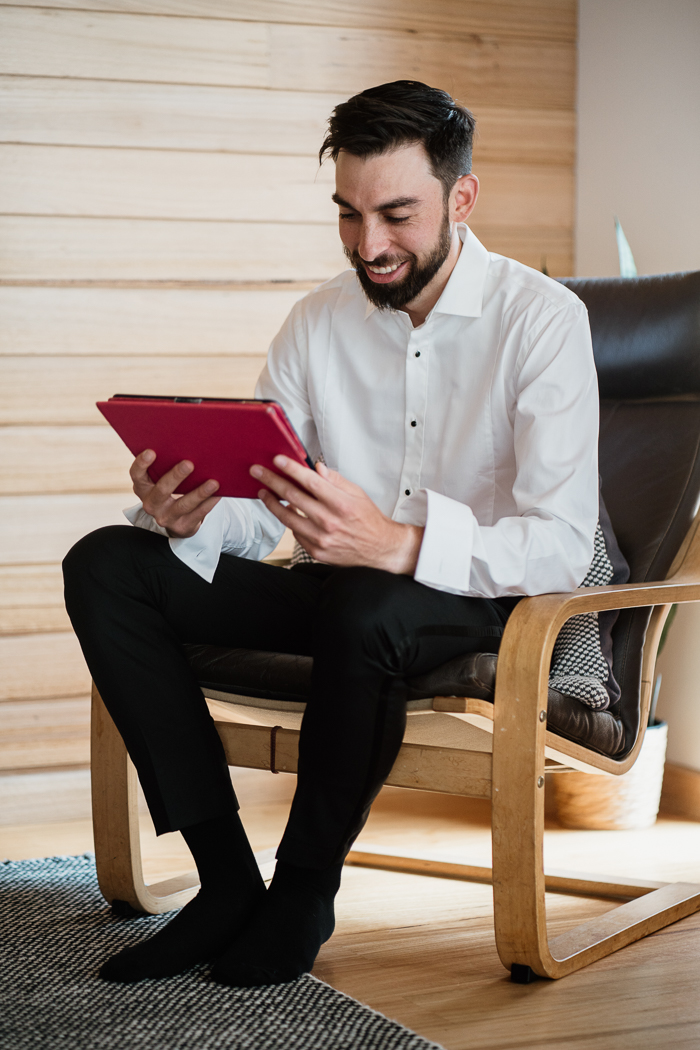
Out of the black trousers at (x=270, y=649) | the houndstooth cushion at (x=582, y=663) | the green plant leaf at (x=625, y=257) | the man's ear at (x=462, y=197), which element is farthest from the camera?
the green plant leaf at (x=625, y=257)

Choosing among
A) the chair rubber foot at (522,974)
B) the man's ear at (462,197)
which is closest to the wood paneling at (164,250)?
the man's ear at (462,197)

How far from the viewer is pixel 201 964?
1.46 meters

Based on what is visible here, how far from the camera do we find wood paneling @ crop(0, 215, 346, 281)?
2.31m

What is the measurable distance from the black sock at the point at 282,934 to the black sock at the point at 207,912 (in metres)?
0.04

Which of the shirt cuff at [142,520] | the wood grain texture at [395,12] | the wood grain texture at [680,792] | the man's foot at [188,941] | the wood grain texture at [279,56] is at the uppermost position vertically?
the wood grain texture at [395,12]

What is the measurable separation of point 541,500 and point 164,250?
4.03 ft

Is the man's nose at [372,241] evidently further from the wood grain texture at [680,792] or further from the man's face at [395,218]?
the wood grain texture at [680,792]

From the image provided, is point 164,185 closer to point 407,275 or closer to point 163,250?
point 163,250

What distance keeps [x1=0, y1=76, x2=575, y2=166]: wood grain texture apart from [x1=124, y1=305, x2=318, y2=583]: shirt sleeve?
0.74m

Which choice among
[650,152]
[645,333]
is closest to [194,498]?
[645,333]

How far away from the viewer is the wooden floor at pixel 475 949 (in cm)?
133

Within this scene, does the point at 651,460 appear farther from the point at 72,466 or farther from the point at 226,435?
the point at 72,466

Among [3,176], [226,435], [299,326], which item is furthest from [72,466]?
[226,435]

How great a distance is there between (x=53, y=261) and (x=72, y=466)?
421 mm
